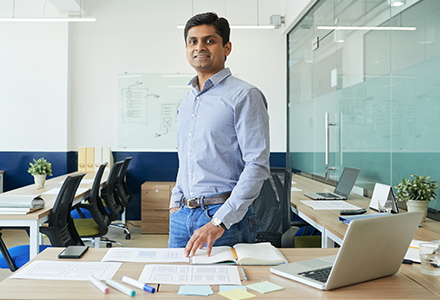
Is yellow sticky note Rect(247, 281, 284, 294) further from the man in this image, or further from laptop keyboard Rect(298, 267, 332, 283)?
the man

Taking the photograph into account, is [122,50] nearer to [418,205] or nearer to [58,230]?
[58,230]

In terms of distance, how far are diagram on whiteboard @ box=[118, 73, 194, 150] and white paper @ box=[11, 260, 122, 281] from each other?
434 cm

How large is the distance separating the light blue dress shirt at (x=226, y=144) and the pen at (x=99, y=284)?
49 centimetres

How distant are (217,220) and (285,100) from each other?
14.7 feet

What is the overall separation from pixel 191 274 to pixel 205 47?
0.91 metres

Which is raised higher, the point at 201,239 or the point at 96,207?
the point at 201,239

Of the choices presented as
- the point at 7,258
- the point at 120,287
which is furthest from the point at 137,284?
the point at 7,258

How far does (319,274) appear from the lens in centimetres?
115

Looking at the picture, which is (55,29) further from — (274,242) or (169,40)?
(274,242)

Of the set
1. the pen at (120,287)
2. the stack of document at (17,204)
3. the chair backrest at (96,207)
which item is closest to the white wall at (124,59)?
the chair backrest at (96,207)

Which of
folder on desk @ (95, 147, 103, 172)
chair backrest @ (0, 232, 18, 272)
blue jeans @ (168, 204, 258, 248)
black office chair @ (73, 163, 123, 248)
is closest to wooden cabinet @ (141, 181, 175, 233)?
folder on desk @ (95, 147, 103, 172)

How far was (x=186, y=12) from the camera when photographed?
5594 millimetres

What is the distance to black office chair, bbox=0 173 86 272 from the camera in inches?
92.8

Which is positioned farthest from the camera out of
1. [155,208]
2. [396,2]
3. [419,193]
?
[155,208]
